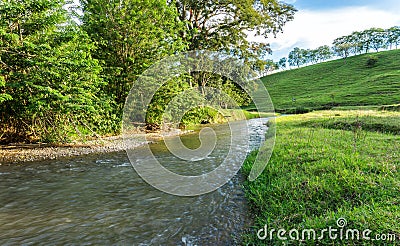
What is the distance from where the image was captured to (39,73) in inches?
414

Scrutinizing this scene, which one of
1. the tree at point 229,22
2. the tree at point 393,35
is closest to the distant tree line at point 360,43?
the tree at point 393,35

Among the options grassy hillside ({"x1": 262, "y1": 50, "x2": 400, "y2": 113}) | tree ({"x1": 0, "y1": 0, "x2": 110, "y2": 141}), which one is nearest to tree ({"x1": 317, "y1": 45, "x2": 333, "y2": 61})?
grassy hillside ({"x1": 262, "y1": 50, "x2": 400, "y2": 113})

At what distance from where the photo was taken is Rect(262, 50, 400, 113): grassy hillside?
170ft

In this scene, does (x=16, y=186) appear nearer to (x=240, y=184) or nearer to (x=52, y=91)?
(x=52, y=91)

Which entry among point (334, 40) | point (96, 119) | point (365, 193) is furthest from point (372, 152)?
point (334, 40)

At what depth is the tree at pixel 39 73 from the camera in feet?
32.9

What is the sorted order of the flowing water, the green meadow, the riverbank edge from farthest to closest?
the riverbank edge < the flowing water < the green meadow

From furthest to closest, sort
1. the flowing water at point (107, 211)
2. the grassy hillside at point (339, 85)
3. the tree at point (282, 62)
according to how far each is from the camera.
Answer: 1. the tree at point (282, 62)
2. the grassy hillside at point (339, 85)
3. the flowing water at point (107, 211)

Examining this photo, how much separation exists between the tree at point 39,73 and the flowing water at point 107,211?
3658 mm

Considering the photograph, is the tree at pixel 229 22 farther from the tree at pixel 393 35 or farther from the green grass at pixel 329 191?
the tree at pixel 393 35

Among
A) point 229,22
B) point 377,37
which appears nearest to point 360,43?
point 377,37

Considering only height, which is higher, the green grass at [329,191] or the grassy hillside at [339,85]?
the grassy hillside at [339,85]

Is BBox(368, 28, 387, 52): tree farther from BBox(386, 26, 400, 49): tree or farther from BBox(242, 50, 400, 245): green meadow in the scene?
BBox(242, 50, 400, 245): green meadow

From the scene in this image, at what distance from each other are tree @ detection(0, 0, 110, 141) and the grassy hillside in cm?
4414
